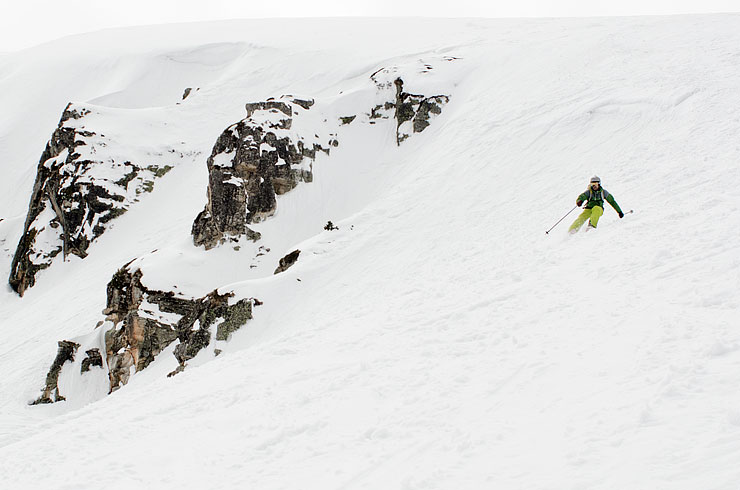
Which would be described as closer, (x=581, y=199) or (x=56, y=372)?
(x=581, y=199)

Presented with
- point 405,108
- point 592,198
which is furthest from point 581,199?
Answer: point 405,108

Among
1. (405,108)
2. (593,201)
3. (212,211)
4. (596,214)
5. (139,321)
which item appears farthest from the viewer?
(405,108)

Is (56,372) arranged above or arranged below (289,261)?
below

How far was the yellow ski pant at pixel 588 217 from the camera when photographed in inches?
480

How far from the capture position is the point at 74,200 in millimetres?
38031

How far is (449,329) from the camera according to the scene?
29.0ft

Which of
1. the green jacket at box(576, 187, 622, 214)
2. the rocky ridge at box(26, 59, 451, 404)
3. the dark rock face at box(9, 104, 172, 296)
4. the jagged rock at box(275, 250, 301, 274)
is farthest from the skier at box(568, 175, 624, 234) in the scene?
the dark rock face at box(9, 104, 172, 296)

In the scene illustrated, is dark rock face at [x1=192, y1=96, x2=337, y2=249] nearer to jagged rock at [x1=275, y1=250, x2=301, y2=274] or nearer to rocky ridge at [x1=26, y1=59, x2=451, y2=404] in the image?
rocky ridge at [x1=26, y1=59, x2=451, y2=404]

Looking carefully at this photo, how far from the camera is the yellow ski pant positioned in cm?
1219

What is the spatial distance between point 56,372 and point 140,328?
6.00m

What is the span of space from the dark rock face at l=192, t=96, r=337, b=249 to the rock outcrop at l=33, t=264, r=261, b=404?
4.16m

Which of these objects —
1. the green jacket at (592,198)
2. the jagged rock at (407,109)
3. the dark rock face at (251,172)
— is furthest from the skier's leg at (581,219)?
the jagged rock at (407,109)

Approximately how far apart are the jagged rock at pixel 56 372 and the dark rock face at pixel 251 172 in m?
8.22

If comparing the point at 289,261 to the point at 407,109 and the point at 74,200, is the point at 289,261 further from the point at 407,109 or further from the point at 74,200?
the point at 74,200
